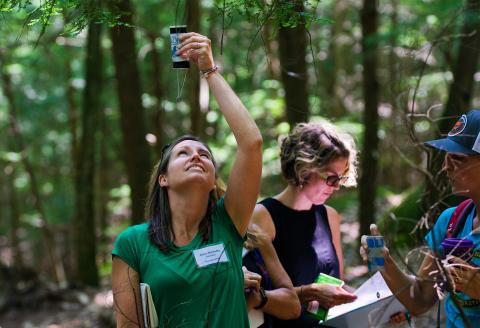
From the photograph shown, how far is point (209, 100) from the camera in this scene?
38.1 ft

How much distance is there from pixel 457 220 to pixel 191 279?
130cm

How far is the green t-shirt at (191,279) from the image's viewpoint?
9.45 feet

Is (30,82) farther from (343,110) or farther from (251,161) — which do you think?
(251,161)

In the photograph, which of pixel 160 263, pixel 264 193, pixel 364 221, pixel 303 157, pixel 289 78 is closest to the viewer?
pixel 160 263

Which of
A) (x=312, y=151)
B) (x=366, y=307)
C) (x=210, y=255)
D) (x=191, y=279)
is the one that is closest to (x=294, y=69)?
(x=312, y=151)

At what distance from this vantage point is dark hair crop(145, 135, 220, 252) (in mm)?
Result: 3047

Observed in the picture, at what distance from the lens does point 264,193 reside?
42.9 feet

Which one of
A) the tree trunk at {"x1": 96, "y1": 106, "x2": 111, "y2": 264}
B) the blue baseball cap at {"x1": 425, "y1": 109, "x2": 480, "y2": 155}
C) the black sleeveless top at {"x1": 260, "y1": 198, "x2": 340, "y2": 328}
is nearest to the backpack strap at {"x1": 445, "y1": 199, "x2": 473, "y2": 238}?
the blue baseball cap at {"x1": 425, "y1": 109, "x2": 480, "y2": 155}

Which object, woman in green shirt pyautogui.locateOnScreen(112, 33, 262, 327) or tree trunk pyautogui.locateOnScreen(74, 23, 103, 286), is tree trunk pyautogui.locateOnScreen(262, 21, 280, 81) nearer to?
woman in green shirt pyautogui.locateOnScreen(112, 33, 262, 327)

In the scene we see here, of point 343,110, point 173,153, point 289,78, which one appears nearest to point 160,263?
point 173,153

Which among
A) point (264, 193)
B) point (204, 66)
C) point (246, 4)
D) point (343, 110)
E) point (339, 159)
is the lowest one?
point (264, 193)

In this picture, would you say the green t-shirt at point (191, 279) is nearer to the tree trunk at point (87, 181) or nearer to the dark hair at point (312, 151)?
the dark hair at point (312, 151)

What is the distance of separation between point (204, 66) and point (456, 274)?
58.6 inches

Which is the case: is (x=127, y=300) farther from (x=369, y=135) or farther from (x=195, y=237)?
(x=369, y=135)
